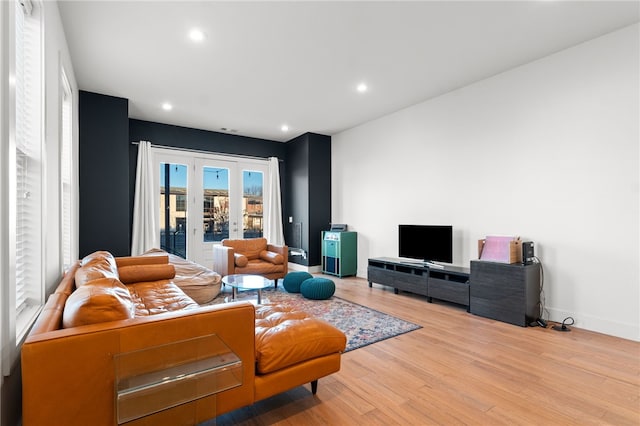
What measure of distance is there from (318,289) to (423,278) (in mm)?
1476

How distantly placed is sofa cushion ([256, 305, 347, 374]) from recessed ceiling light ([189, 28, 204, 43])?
8.87 feet

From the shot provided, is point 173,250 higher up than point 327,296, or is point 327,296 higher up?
point 173,250

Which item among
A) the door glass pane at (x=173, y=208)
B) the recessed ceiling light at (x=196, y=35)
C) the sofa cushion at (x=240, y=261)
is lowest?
the sofa cushion at (x=240, y=261)

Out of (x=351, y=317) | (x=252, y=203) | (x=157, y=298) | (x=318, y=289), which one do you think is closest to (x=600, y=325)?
(x=351, y=317)

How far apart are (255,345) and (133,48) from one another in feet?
10.9

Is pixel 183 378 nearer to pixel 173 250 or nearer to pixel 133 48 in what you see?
pixel 133 48

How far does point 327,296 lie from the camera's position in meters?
4.44

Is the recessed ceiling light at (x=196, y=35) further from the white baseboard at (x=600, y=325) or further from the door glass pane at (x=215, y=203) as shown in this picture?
the white baseboard at (x=600, y=325)

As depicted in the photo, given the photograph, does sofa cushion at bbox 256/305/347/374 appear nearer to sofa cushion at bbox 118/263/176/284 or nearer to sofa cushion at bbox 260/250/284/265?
sofa cushion at bbox 118/263/176/284

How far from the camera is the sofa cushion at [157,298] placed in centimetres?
263

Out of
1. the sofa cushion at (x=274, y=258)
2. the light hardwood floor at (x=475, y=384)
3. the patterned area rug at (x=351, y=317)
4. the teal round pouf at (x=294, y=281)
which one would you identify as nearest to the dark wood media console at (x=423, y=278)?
the light hardwood floor at (x=475, y=384)

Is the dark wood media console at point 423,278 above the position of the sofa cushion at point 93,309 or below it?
below

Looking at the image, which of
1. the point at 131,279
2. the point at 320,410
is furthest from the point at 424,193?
the point at 131,279

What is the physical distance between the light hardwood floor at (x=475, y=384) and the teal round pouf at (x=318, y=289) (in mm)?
1452
